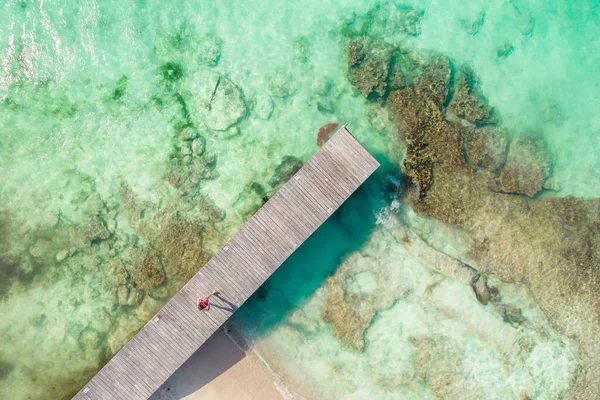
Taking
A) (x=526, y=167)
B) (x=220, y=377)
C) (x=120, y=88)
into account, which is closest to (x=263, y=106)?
(x=120, y=88)

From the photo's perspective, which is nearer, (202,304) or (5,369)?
(202,304)

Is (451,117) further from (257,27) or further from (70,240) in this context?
(70,240)

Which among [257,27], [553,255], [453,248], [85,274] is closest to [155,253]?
[85,274]

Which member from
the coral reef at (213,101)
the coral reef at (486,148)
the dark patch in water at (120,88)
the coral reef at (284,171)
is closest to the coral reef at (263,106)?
the coral reef at (213,101)

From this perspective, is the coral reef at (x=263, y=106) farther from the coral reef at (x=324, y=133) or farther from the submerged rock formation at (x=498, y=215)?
the submerged rock formation at (x=498, y=215)

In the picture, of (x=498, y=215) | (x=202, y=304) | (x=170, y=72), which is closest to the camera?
(x=202, y=304)

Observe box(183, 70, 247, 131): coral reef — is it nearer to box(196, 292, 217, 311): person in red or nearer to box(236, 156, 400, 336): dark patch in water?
box(236, 156, 400, 336): dark patch in water

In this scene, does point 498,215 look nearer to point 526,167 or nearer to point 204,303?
point 526,167
